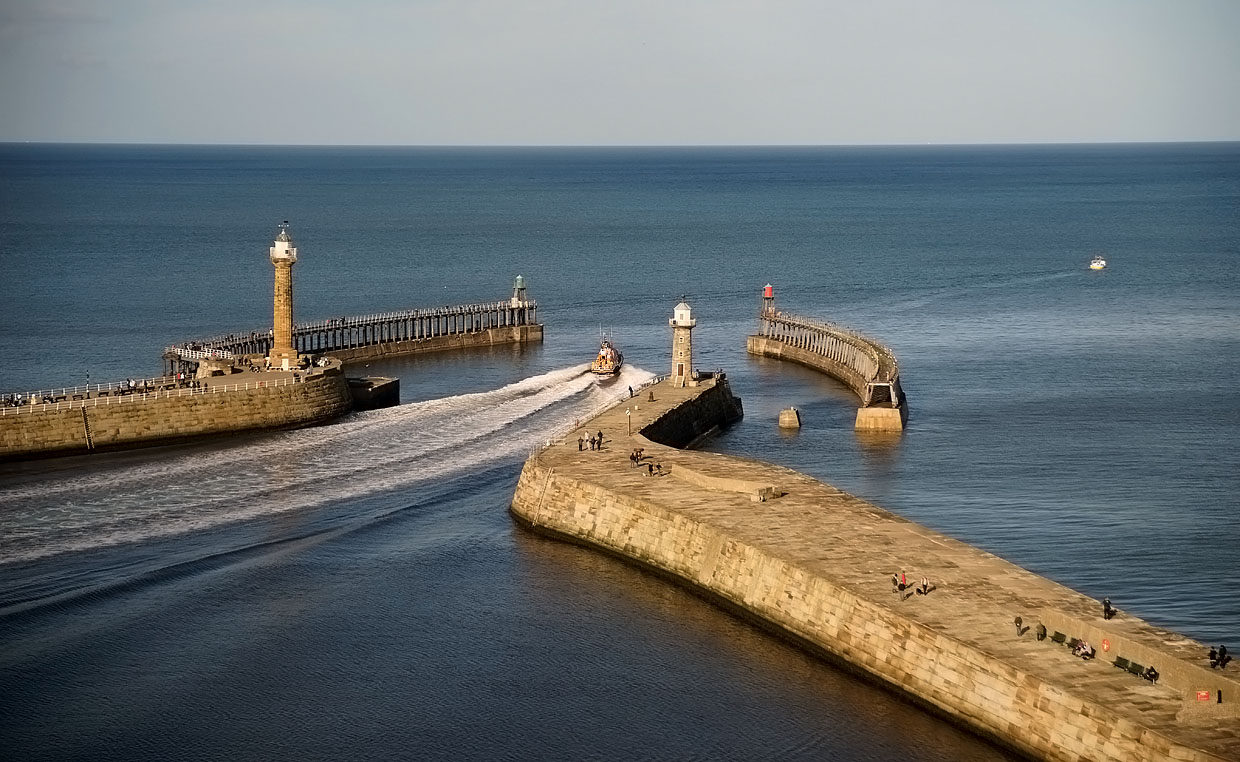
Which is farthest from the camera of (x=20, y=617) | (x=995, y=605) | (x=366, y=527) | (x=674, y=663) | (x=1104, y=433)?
(x=1104, y=433)

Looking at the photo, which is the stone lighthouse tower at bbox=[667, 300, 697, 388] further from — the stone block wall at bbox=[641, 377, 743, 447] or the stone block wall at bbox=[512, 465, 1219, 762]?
the stone block wall at bbox=[512, 465, 1219, 762]

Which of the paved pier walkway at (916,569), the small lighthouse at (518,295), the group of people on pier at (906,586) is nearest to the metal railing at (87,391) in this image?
the paved pier walkway at (916,569)

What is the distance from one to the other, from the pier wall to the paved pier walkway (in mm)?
18691

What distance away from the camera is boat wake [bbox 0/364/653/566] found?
61781 millimetres

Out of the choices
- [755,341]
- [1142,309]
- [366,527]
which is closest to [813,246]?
[1142,309]

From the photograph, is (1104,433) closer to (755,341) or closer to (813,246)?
(755,341)

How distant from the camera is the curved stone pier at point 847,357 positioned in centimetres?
8112

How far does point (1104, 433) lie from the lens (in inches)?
3145

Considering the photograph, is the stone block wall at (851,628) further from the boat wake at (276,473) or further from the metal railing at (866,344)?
the metal railing at (866,344)

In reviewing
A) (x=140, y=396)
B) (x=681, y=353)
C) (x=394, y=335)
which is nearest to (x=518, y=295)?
(x=394, y=335)

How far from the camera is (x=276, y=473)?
2815 inches

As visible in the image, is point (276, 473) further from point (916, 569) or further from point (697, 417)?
point (916, 569)

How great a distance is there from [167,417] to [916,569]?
4251cm

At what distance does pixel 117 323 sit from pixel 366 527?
211 ft
